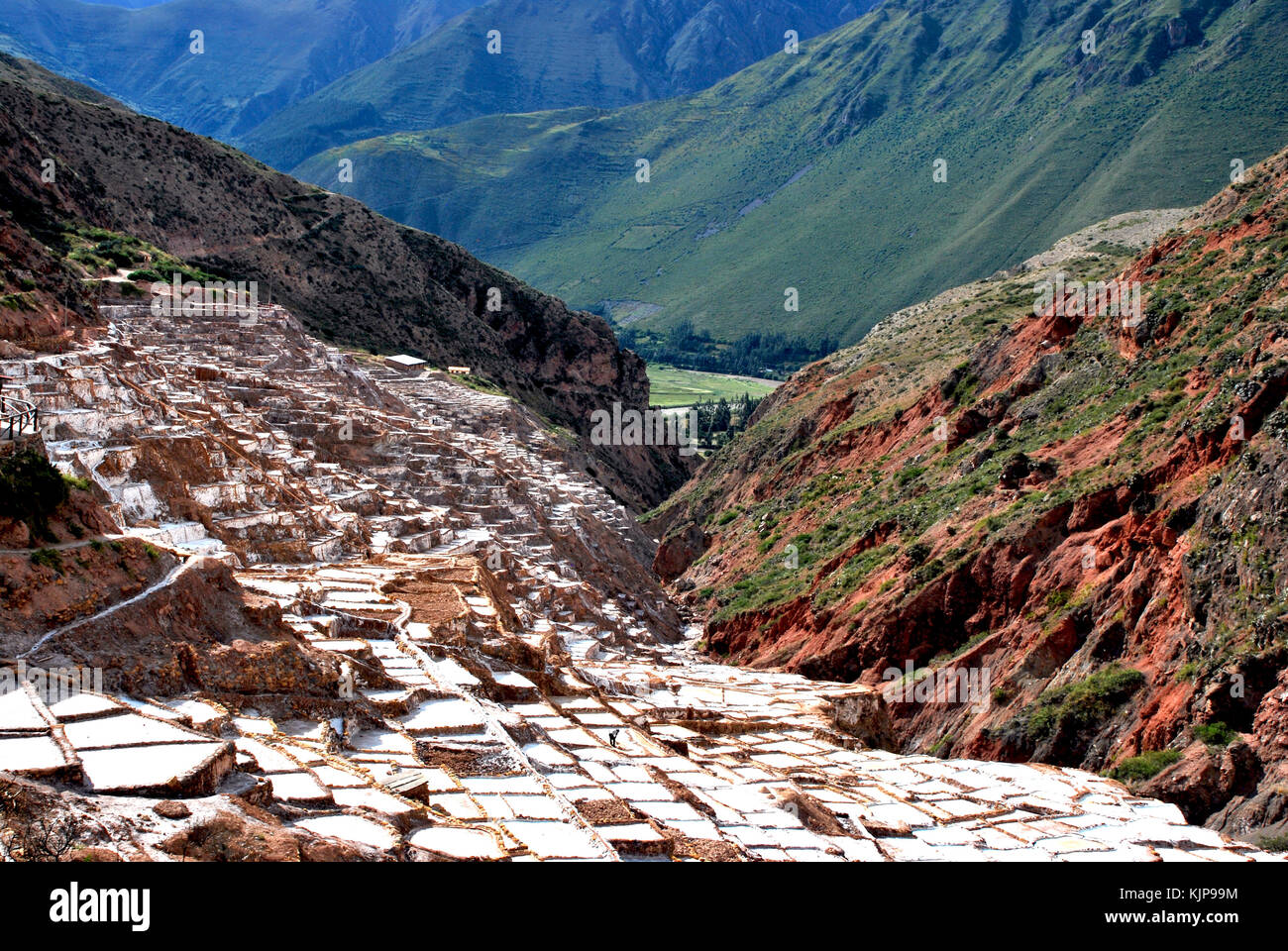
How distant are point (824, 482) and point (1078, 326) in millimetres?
14731

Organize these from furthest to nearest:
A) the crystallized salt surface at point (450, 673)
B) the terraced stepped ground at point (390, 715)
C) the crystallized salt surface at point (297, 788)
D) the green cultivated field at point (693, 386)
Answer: the green cultivated field at point (693, 386) < the crystallized salt surface at point (450, 673) < the crystallized salt surface at point (297, 788) < the terraced stepped ground at point (390, 715)

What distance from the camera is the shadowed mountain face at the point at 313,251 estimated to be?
80125 mm

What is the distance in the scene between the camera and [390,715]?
1638 cm

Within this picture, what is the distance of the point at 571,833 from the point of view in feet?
42.4

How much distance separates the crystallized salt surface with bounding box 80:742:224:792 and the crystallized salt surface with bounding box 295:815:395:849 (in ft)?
3.49

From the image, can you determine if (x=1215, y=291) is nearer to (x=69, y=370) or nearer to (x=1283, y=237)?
(x=1283, y=237)

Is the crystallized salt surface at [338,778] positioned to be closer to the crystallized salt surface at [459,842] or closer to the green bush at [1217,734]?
the crystallized salt surface at [459,842]

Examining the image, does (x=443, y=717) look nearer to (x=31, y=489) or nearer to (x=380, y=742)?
(x=380, y=742)

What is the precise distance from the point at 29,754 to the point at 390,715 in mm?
6355

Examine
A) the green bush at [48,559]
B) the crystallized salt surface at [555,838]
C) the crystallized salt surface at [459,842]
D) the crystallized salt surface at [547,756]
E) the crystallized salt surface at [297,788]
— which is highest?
the green bush at [48,559]

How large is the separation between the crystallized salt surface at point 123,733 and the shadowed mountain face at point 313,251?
60.1 m

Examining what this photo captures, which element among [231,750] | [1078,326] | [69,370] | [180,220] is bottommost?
[231,750]

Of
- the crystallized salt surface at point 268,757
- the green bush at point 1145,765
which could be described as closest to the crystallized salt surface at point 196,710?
the crystallized salt surface at point 268,757
